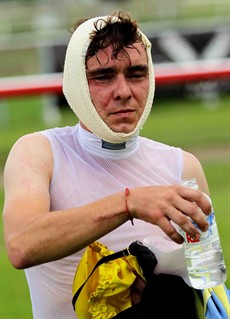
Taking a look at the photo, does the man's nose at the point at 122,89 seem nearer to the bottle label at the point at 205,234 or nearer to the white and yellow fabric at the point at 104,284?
the white and yellow fabric at the point at 104,284

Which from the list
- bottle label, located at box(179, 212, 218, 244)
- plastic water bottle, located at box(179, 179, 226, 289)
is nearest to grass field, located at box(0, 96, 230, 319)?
plastic water bottle, located at box(179, 179, 226, 289)

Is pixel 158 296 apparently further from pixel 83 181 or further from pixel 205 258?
pixel 83 181

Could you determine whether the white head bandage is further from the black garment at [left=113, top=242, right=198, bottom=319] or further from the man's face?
the black garment at [left=113, top=242, right=198, bottom=319]

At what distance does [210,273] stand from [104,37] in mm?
961

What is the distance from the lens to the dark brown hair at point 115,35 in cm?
387

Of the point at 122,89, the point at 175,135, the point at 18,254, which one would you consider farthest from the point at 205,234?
the point at 175,135

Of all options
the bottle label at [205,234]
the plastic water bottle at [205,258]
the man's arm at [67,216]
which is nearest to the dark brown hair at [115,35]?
the man's arm at [67,216]

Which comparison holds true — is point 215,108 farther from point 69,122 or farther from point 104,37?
point 104,37

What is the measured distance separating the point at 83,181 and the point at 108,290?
617mm

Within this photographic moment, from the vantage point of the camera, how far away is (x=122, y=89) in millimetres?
3832

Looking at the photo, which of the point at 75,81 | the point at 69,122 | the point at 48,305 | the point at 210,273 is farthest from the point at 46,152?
the point at 69,122

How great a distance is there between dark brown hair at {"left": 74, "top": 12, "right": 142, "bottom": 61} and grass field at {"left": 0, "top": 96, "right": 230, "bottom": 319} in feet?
12.3

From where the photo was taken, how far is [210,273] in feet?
11.4

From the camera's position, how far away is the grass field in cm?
825
